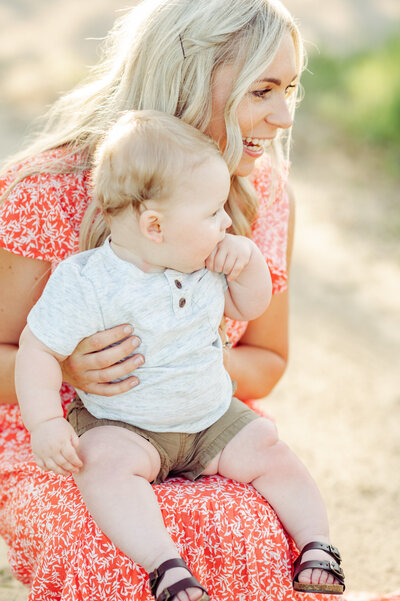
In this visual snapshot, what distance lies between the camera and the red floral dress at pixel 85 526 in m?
1.76

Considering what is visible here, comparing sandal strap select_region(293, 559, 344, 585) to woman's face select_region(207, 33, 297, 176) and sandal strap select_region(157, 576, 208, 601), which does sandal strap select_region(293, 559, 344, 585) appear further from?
woman's face select_region(207, 33, 297, 176)

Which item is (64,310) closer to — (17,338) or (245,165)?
(17,338)

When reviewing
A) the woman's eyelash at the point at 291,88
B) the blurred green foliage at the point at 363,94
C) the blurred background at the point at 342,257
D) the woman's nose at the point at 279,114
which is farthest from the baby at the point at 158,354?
the blurred green foliage at the point at 363,94

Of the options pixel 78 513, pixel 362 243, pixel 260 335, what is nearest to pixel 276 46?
pixel 260 335

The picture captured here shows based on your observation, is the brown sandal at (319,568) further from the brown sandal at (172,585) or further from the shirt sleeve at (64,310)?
the shirt sleeve at (64,310)

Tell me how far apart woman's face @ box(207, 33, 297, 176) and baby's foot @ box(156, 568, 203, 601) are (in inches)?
37.7

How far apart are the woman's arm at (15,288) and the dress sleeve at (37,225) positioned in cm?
3

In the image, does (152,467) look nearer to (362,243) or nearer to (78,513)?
(78,513)

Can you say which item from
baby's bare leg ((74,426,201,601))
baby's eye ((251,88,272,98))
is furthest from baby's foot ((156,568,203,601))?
baby's eye ((251,88,272,98))

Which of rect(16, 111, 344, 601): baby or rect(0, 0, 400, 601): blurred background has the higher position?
rect(16, 111, 344, 601): baby

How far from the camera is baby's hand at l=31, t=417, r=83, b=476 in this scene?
5.50 ft

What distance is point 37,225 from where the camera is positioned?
203 cm

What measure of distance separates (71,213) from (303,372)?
2067mm

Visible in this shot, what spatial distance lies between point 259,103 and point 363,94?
4705mm
